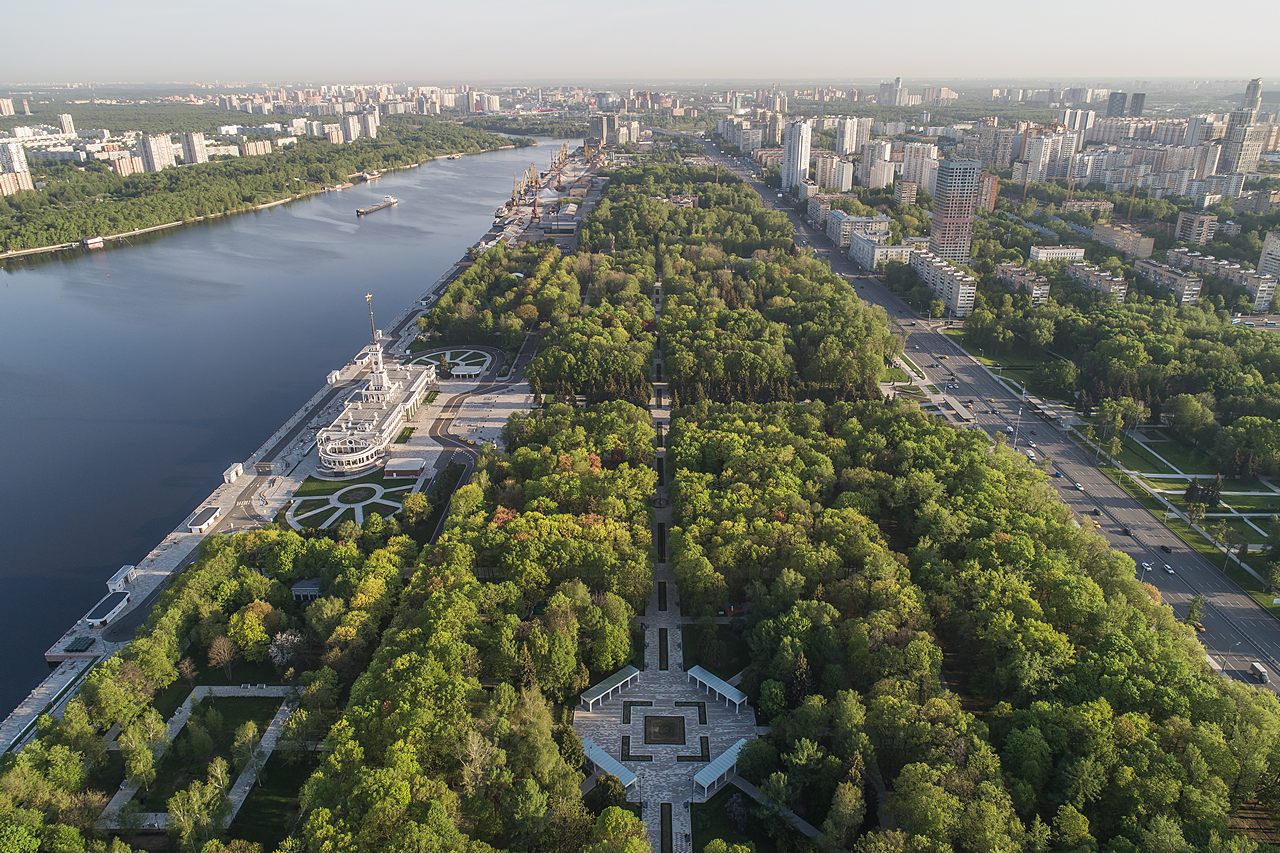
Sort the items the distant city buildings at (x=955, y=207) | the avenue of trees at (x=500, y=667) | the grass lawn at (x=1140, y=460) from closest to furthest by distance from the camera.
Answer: the avenue of trees at (x=500, y=667) → the grass lawn at (x=1140, y=460) → the distant city buildings at (x=955, y=207)

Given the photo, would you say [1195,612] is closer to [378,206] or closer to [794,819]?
[794,819]

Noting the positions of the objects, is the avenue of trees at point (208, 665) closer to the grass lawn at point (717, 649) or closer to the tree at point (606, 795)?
the tree at point (606, 795)

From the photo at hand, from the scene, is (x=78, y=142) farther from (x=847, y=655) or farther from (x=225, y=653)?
(x=847, y=655)

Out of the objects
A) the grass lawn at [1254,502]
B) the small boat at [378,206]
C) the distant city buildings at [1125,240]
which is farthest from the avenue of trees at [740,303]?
the small boat at [378,206]

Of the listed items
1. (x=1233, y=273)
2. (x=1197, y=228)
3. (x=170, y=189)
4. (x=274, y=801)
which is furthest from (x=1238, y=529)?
(x=170, y=189)

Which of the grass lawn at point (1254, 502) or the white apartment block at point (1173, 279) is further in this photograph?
the white apartment block at point (1173, 279)

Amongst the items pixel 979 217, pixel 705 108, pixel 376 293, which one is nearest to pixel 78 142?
pixel 376 293

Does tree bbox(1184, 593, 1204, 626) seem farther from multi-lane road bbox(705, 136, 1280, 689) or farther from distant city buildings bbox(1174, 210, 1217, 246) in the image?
distant city buildings bbox(1174, 210, 1217, 246)
